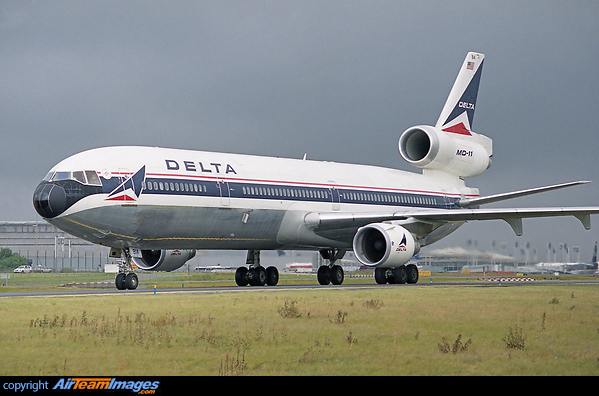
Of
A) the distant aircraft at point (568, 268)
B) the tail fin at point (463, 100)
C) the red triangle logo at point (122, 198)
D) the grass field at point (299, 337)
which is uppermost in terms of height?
the tail fin at point (463, 100)

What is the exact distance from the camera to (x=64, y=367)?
11.5 meters

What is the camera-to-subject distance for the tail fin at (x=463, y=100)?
134ft

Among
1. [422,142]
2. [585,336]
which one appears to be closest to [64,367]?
[585,336]

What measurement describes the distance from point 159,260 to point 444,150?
51.9 feet

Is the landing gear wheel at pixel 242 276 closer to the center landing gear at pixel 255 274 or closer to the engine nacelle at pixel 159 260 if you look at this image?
the center landing gear at pixel 255 274

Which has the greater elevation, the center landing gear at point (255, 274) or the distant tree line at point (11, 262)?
the distant tree line at point (11, 262)

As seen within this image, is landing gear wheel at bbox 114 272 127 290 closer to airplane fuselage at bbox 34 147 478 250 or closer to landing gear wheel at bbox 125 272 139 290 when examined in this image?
landing gear wheel at bbox 125 272 139 290

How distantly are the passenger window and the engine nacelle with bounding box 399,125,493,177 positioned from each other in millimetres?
18018

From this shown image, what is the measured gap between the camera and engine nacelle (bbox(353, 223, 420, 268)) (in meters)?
30.3

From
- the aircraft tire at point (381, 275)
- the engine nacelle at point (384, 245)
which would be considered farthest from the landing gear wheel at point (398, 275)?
the engine nacelle at point (384, 245)

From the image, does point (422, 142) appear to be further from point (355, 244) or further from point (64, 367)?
point (64, 367)

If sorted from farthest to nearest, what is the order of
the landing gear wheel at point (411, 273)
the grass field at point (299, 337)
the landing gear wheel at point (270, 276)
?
the landing gear wheel at point (270, 276), the landing gear wheel at point (411, 273), the grass field at point (299, 337)

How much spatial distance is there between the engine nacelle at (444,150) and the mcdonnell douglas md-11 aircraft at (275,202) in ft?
0.21

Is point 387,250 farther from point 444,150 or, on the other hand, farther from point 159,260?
point 444,150
